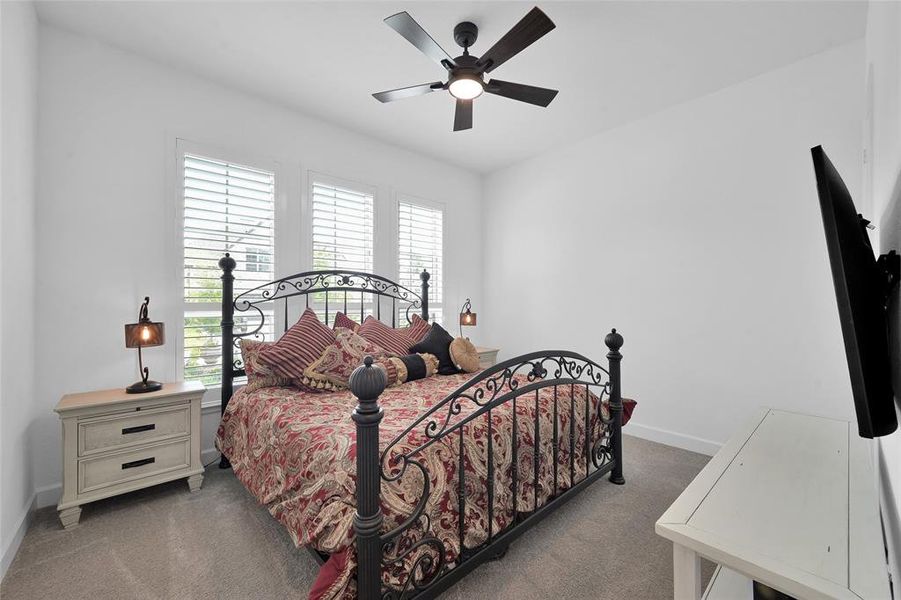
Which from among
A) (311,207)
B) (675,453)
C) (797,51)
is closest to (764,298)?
(675,453)

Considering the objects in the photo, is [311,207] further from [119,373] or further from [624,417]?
[624,417]

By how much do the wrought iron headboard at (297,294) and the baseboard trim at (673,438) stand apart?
2.43 meters

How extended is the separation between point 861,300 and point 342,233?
362 cm

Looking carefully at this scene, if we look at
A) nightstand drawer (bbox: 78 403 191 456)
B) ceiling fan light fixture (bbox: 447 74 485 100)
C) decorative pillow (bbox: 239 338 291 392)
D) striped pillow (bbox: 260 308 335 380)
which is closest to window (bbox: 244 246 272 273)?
striped pillow (bbox: 260 308 335 380)

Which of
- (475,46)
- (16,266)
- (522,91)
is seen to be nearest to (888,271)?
(522,91)

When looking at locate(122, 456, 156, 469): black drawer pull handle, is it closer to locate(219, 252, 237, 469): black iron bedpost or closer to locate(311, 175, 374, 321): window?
locate(219, 252, 237, 469): black iron bedpost

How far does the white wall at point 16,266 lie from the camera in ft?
6.08

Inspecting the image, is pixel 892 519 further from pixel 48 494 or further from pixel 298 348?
pixel 48 494

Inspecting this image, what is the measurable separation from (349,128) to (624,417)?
11.9 ft

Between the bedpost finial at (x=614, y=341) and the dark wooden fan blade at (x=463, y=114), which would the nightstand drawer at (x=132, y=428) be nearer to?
the dark wooden fan blade at (x=463, y=114)

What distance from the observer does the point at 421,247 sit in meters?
4.54

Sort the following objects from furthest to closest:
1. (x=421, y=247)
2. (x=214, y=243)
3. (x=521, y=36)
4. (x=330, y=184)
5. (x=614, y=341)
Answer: (x=421, y=247) < (x=330, y=184) < (x=214, y=243) < (x=614, y=341) < (x=521, y=36)

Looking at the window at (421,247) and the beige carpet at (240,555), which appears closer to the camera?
the beige carpet at (240,555)

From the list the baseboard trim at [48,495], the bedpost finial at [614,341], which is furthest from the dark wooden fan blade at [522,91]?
the baseboard trim at [48,495]
